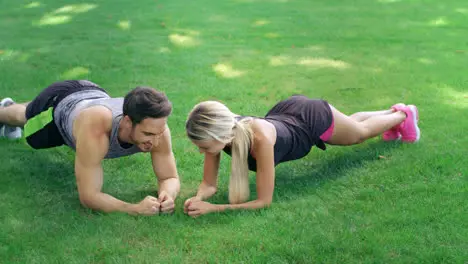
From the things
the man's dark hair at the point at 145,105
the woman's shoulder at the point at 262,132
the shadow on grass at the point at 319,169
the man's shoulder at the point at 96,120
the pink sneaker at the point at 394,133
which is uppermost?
the man's dark hair at the point at 145,105

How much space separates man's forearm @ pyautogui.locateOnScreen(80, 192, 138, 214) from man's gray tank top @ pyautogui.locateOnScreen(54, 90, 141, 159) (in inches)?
15.0

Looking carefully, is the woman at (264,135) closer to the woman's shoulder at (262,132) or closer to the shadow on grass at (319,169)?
the woman's shoulder at (262,132)

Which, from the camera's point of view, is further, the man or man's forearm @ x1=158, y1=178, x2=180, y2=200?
man's forearm @ x1=158, y1=178, x2=180, y2=200

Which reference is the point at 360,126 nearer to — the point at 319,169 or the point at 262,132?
the point at 319,169

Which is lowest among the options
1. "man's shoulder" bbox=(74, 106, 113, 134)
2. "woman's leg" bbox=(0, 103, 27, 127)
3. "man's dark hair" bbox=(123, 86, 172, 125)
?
"woman's leg" bbox=(0, 103, 27, 127)

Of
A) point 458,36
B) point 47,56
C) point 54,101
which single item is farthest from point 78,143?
point 458,36

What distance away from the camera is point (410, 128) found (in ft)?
17.6

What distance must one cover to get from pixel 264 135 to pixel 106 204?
1.19m

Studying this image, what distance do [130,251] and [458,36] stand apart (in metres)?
7.20

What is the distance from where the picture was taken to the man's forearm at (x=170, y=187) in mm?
4451

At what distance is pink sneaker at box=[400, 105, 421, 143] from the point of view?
5.38 m

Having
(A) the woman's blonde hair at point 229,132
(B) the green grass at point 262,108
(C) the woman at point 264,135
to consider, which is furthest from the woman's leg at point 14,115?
(A) the woman's blonde hair at point 229,132

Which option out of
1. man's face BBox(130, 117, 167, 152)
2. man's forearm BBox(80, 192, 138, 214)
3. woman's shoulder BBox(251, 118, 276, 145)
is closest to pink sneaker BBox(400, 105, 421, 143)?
woman's shoulder BBox(251, 118, 276, 145)

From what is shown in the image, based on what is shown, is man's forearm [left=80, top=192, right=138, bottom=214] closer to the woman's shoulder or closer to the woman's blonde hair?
the woman's blonde hair
